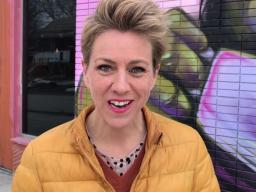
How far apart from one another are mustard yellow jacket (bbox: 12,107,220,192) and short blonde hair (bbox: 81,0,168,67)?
398 millimetres

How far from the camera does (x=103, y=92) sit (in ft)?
5.73

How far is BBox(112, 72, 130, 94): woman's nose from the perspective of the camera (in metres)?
1.71

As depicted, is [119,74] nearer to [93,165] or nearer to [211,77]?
[93,165]

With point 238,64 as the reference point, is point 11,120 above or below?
below

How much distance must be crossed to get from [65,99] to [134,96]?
5.00 meters

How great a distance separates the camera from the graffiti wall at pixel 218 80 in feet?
14.6

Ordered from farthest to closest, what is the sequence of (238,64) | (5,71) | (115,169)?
(5,71) < (238,64) < (115,169)

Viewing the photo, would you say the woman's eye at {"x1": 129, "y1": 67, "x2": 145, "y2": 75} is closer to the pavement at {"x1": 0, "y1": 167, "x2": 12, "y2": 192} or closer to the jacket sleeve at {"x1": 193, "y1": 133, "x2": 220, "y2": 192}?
the jacket sleeve at {"x1": 193, "y1": 133, "x2": 220, "y2": 192}

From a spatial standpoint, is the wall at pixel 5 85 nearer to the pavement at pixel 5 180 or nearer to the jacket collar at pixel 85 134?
the pavement at pixel 5 180

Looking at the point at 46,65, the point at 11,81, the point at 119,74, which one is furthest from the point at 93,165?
the point at 11,81

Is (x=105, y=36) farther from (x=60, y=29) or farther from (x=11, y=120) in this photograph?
(x=11, y=120)

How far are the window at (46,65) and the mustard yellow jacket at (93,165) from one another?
460 centimetres

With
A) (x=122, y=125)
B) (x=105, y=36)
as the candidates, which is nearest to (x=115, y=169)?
(x=122, y=125)

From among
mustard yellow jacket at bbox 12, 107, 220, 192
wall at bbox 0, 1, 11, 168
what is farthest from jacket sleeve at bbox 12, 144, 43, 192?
wall at bbox 0, 1, 11, 168
